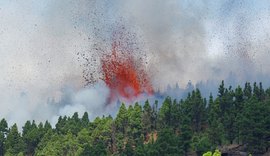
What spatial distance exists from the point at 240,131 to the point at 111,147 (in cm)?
3302

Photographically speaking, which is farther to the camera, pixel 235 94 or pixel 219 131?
pixel 235 94

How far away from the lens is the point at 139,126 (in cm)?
11150

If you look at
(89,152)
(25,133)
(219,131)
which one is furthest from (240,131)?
(25,133)

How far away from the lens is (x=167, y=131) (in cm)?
9238

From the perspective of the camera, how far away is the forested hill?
3543 inches

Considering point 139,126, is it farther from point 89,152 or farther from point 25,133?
point 25,133

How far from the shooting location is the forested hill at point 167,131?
295 feet

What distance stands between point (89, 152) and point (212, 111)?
2754 centimetres

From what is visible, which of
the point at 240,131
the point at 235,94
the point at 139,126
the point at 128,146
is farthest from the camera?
the point at 139,126

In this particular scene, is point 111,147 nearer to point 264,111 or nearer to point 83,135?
point 83,135

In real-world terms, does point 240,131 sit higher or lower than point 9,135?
lower

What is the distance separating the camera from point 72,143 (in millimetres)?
108375

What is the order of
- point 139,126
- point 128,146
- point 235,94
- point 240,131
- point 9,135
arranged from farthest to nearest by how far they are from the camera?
point 9,135
point 139,126
point 235,94
point 128,146
point 240,131

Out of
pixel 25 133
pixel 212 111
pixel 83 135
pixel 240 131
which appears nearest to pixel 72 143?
pixel 83 135
